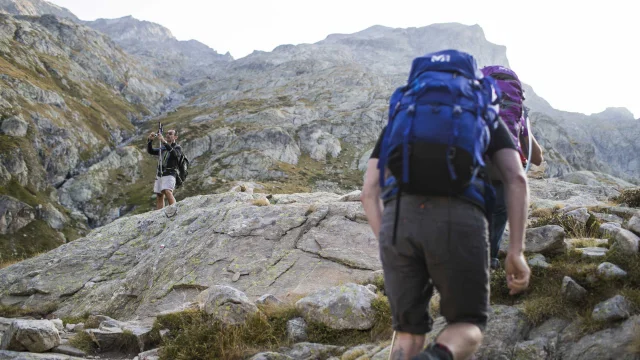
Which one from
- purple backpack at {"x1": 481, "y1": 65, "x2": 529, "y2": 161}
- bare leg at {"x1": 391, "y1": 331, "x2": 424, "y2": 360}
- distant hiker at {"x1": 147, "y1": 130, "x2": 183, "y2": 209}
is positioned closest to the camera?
bare leg at {"x1": 391, "y1": 331, "x2": 424, "y2": 360}

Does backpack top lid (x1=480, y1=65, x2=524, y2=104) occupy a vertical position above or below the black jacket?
above

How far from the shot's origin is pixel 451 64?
137 inches

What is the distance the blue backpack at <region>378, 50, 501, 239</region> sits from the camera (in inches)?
120

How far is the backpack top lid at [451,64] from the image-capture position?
347cm

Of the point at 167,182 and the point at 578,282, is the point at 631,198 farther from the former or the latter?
the point at 167,182

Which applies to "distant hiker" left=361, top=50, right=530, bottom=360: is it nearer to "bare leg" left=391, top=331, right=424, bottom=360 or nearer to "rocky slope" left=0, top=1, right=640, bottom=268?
"bare leg" left=391, top=331, right=424, bottom=360

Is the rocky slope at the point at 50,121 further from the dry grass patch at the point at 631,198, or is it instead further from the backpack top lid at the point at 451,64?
the backpack top lid at the point at 451,64

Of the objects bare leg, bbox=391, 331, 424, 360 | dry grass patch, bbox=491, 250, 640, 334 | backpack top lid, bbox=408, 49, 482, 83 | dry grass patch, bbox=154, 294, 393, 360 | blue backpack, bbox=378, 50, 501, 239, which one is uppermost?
backpack top lid, bbox=408, 49, 482, 83

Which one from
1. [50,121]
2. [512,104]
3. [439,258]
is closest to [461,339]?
[439,258]

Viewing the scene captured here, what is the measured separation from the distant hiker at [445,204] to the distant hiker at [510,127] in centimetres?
201

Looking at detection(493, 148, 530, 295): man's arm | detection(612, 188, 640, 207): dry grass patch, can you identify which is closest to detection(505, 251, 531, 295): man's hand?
detection(493, 148, 530, 295): man's arm

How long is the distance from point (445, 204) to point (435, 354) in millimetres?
1103

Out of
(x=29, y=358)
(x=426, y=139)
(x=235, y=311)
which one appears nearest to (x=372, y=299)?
(x=235, y=311)

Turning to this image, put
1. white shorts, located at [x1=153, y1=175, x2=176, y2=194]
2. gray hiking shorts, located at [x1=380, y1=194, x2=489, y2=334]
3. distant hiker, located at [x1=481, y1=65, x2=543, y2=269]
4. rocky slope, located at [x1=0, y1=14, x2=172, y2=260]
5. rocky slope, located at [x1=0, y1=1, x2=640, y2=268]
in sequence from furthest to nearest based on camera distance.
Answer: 1. rocky slope, located at [x1=0, y1=1, x2=640, y2=268]
2. rocky slope, located at [x1=0, y1=14, x2=172, y2=260]
3. white shorts, located at [x1=153, y1=175, x2=176, y2=194]
4. distant hiker, located at [x1=481, y1=65, x2=543, y2=269]
5. gray hiking shorts, located at [x1=380, y1=194, x2=489, y2=334]
